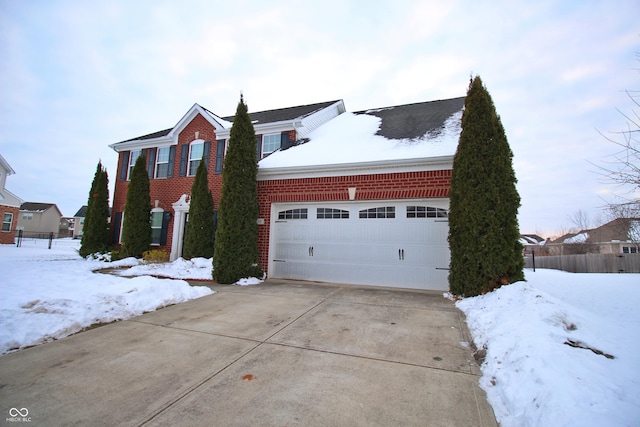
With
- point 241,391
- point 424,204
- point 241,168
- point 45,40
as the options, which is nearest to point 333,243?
point 424,204

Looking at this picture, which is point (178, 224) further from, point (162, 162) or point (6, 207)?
point (6, 207)

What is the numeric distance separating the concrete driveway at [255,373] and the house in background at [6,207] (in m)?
29.7

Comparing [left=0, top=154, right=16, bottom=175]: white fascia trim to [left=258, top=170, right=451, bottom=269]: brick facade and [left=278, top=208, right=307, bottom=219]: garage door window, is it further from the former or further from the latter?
[left=278, top=208, right=307, bottom=219]: garage door window

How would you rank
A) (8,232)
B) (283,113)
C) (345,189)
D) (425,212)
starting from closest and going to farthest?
(425,212), (345,189), (283,113), (8,232)

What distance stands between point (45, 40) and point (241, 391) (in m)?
14.9

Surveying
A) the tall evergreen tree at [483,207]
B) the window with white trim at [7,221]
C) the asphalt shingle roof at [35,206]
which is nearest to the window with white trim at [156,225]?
the tall evergreen tree at [483,207]

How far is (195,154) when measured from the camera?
1330cm

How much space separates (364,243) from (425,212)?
6.20 ft

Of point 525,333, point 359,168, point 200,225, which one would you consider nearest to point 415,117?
point 359,168

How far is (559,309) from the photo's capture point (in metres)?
3.69

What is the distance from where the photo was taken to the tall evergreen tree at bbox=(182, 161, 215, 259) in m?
10.4

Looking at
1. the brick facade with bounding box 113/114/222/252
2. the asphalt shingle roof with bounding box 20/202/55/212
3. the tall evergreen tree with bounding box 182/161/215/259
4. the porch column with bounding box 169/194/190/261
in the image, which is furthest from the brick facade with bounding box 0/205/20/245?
the tall evergreen tree with bounding box 182/161/215/259

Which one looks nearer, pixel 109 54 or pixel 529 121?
pixel 529 121

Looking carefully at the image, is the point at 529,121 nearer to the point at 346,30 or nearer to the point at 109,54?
the point at 346,30
